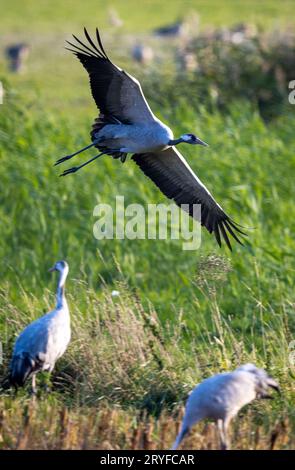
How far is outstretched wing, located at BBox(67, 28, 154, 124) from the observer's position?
6.68m

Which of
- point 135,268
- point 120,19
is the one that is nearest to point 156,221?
point 135,268

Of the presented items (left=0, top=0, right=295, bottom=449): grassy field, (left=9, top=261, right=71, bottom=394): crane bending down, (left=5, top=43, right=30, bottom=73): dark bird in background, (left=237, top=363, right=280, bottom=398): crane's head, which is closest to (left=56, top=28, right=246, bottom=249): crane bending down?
(left=0, top=0, right=295, bottom=449): grassy field

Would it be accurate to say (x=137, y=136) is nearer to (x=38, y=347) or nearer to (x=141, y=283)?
(x=38, y=347)

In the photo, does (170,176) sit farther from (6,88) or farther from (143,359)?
(6,88)

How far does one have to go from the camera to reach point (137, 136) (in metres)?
6.97

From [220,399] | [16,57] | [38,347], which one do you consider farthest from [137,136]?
[16,57]

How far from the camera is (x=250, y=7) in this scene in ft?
71.8

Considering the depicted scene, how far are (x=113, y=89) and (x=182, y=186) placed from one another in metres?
1.03

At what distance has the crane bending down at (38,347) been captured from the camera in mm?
5848

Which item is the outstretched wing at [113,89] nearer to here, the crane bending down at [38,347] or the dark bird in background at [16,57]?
the crane bending down at [38,347]

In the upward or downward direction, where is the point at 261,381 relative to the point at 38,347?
downward

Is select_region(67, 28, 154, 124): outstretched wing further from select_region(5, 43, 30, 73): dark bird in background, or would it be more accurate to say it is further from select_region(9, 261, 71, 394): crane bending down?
select_region(5, 43, 30, 73): dark bird in background

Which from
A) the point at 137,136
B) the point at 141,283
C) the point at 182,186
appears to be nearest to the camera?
the point at 137,136

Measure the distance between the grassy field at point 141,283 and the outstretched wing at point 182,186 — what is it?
359 mm
